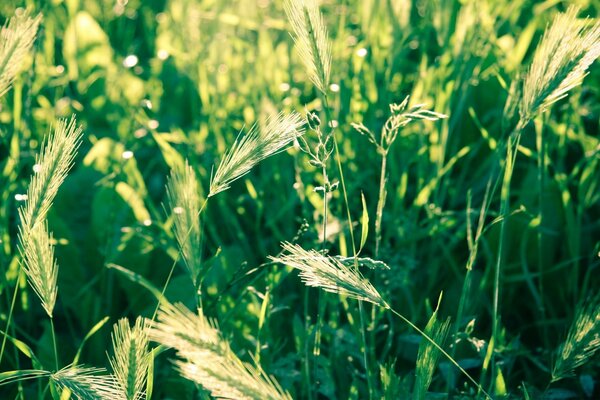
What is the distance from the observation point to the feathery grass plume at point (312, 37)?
753 millimetres

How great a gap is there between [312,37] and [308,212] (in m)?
0.49

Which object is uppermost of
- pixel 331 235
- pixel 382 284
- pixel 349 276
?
pixel 349 276

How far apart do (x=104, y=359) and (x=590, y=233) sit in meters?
0.96

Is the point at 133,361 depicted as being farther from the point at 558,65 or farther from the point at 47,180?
the point at 558,65

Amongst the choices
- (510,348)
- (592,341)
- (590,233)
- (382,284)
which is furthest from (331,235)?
(590,233)

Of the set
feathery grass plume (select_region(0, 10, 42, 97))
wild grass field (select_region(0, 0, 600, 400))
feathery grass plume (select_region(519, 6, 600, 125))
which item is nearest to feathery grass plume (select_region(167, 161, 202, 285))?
wild grass field (select_region(0, 0, 600, 400))

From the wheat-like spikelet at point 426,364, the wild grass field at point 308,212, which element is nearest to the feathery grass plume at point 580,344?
the wild grass field at point 308,212

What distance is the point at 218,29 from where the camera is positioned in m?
1.60

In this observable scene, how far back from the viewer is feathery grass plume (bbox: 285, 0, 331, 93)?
75cm

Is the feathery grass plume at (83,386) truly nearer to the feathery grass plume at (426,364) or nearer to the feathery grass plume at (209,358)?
the feathery grass plume at (209,358)

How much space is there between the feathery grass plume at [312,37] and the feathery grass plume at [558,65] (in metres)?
0.24

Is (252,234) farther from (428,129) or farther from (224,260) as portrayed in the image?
(428,129)

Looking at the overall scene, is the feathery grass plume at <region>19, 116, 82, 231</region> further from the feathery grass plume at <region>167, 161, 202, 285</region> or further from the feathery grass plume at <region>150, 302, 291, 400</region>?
the feathery grass plume at <region>150, 302, 291, 400</region>

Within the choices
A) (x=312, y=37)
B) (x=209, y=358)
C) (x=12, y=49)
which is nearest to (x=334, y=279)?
(x=209, y=358)
